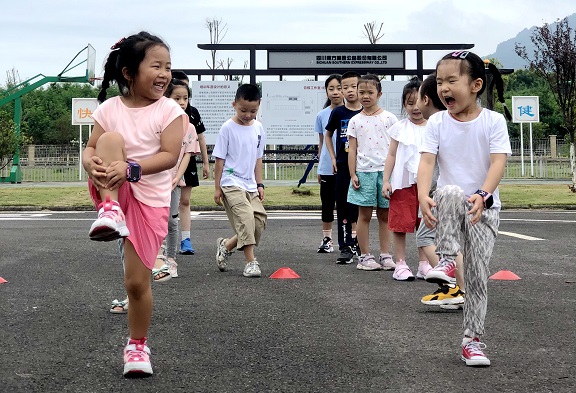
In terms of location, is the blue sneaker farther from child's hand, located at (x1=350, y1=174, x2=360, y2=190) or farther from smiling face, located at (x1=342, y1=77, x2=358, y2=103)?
smiling face, located at (x1=342, y1=77, x2=358, y2=103)

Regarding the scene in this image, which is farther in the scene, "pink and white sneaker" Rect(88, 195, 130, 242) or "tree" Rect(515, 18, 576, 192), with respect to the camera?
"tree" Rect(515, 18, 576, 192)

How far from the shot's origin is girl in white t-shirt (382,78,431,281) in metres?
7.88

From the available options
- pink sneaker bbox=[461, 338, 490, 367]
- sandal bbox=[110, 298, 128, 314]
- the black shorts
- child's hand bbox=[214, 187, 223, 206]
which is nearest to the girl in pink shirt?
pink sneaker bbox=[461, 338, 490, 367]

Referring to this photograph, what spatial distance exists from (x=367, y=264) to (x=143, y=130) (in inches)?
184

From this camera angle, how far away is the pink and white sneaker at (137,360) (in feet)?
13.8

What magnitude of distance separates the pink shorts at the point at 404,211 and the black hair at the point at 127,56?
401cm

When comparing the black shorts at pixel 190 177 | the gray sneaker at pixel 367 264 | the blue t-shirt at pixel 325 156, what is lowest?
the gray sneaker at pixel 367 264

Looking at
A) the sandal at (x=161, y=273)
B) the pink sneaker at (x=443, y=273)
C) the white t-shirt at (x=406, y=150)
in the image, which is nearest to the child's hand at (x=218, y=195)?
the sandal at (x=161, y=273)

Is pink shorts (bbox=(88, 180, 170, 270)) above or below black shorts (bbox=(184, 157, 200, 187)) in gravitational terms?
below

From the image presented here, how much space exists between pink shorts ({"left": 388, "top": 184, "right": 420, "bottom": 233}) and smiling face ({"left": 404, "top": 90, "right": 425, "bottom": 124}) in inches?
23.3

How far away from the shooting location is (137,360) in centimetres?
424

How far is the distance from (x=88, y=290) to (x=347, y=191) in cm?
324

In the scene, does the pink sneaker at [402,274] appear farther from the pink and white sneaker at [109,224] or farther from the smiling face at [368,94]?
the pink and white sneaker at [109,224]

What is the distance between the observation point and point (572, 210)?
1834cm
